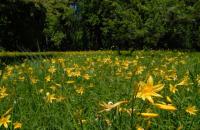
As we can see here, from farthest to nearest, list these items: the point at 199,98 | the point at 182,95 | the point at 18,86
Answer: the point at 18,86 < the point at 182,95 < the point at 199,98

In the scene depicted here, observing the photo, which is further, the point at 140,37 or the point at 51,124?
the point at 140,37

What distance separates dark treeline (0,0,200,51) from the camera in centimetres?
1861

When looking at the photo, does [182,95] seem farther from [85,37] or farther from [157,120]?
[85,37]

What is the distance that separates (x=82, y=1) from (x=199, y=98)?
36.6 meters

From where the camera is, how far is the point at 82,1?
1551 inches

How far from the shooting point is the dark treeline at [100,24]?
733 inches

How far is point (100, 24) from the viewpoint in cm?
3903

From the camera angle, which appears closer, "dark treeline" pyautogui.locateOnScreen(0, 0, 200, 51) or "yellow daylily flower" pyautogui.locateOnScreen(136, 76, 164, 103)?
"yellow daylily flower" pyautogui.locateOnScreen(136, 76, 164, 103)

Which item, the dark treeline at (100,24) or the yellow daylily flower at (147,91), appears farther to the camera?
the dark treeline at (100,24)

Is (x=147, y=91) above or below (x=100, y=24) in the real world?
below

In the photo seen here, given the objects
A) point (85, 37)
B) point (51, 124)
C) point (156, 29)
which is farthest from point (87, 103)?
point (85, 37)

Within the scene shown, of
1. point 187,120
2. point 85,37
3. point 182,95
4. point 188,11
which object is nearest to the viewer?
point 187,120

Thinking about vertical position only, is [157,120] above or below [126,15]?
below

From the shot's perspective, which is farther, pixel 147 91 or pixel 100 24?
pixel 100 24
